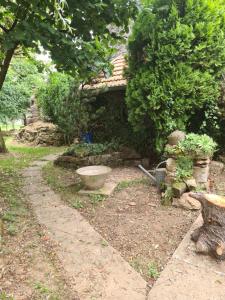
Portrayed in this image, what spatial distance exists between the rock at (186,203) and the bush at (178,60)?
1535mm

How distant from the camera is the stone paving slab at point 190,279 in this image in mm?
2188

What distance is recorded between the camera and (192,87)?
4.83m

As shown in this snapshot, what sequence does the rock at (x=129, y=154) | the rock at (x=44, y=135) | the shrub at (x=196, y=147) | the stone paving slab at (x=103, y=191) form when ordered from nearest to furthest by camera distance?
the shrub at (x=196, y=147), the stone paving slab at (x=103, y=191), the rock at (x=129, y=154), the rock at (x=44, y=135)

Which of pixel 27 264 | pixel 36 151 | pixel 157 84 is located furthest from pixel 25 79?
pixel 27 264

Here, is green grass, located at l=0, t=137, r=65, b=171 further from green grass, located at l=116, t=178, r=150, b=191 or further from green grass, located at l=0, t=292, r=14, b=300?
green grass, located at l=0, t=292, r=14, b=300

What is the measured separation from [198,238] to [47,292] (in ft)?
5.57

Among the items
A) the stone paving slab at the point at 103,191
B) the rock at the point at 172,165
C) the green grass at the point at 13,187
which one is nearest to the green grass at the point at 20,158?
the green grass at the point at 13,187

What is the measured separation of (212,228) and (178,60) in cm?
346

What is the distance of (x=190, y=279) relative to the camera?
2.38m

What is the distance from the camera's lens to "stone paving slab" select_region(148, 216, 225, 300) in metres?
2.19

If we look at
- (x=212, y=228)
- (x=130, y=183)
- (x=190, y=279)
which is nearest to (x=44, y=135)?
(x=130, y=183)

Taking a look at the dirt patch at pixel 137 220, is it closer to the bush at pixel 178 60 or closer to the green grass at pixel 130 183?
the green grass at pixel 130 183

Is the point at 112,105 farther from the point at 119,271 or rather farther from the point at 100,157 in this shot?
the point at 119,271

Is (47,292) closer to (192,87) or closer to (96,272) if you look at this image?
(96,272)
